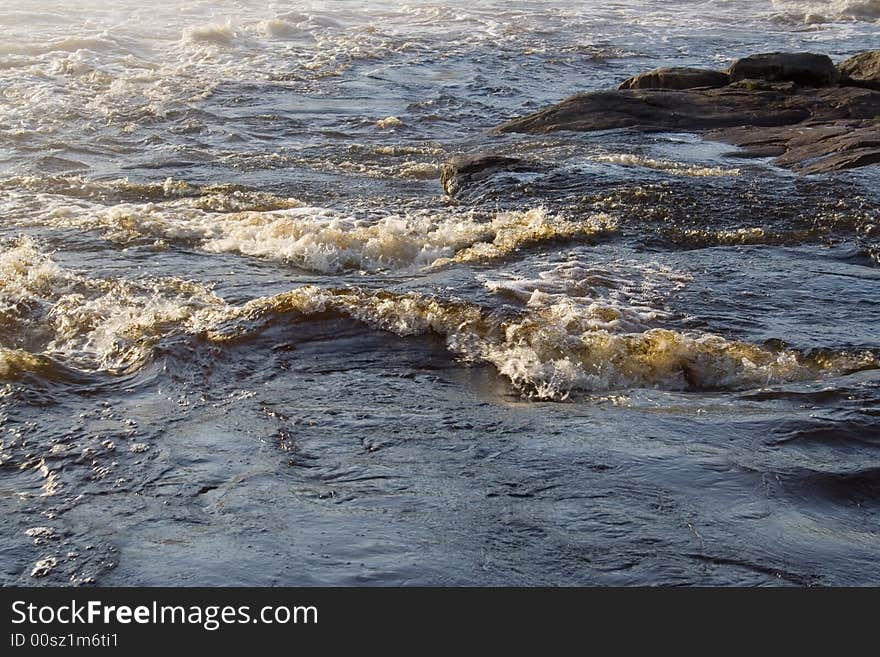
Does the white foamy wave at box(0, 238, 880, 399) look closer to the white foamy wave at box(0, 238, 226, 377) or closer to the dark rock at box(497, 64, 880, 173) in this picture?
the white foamy wave at box(0, 238, 226, 377)

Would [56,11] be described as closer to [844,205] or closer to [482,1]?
[482,1]

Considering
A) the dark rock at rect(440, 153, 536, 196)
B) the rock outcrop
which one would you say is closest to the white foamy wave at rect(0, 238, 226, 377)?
the dark rock at rect(440, 153, 536, 196)

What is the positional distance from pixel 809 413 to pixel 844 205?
4.84 m

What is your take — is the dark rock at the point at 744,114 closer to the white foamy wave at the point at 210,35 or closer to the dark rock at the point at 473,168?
the dark rock at the point at 473,168

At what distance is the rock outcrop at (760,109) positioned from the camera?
12484 mm

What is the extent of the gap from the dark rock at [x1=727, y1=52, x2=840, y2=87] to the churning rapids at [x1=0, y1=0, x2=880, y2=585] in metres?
2.72

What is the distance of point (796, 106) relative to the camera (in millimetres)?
13711

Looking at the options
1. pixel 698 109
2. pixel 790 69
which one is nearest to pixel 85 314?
pixel 698 109

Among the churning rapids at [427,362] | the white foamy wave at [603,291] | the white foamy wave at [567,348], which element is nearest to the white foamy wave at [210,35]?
the churning rapids at [427,362]

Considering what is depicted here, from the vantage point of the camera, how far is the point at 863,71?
14.7 m

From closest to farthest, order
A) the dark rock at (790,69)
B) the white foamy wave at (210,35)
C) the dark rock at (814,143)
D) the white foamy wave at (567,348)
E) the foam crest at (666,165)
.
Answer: the white foamy wave at (567,348) → the foam crest at (666,165) → the dark rock at (814,143) → the dark rock at (790,69) → the white foamy wave at (210,35)

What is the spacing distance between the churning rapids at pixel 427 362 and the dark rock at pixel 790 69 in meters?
2.72

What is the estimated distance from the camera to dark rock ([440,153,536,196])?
10.7 m
